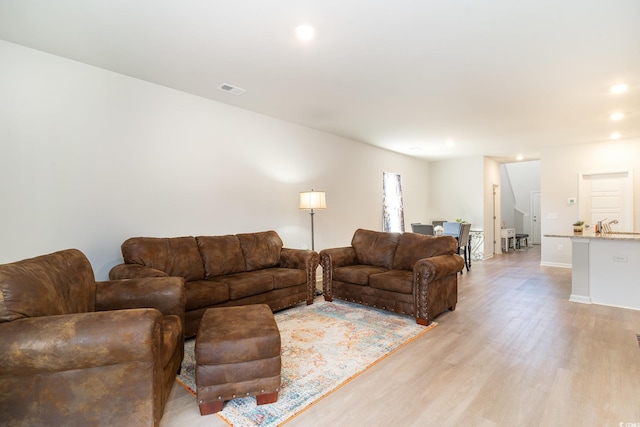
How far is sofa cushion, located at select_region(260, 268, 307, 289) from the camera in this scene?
3610mm

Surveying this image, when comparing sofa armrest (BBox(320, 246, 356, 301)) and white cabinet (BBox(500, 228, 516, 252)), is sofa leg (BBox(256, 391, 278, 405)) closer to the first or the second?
sofa armrest (BBox(320, 246, 356, 301))

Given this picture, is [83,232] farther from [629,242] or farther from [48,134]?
[629,242]

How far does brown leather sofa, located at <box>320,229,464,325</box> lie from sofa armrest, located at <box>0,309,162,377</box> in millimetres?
2579

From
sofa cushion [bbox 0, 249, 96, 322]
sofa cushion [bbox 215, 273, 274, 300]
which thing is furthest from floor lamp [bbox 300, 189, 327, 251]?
sofa cushion [bbox 0, 249, 96, 322]

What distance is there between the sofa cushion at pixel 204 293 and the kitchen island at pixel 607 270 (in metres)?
4.48

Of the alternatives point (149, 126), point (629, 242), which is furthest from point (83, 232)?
point (629, 242)

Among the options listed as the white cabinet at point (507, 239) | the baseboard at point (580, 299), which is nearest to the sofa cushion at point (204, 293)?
the baseboard at point (580, 299)

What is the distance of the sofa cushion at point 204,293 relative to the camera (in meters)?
2.92

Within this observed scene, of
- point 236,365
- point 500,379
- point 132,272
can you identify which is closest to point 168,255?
point 132,272

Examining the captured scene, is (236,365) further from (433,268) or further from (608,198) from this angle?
(608,198)

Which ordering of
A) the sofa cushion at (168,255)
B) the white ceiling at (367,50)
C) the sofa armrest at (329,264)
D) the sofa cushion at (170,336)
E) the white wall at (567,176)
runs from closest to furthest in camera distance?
the sofa cushion at (170,336), the white ceiling at (367,50), the sofa cushion at (168,255), the sofa armrest at (329,264), the white wall at (567,176)

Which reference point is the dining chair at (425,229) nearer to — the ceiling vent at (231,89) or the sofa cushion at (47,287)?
the ceiling vent at (231,89)

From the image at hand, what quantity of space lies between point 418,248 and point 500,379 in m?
1.88

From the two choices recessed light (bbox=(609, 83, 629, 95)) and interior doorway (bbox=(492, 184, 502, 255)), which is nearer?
recessed light (bbox=(609, 83, 629, 95))
